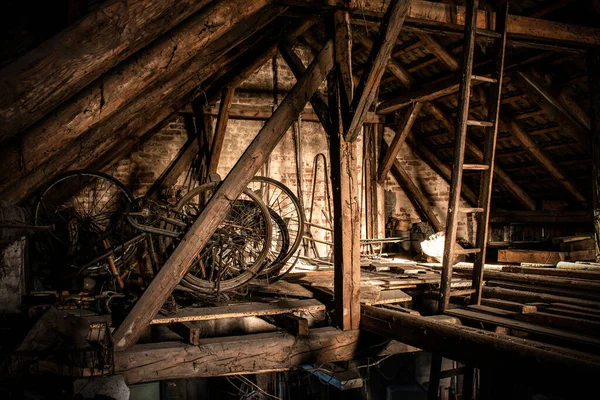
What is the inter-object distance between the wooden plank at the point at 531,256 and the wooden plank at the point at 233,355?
337 cm

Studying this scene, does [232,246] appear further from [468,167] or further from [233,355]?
[468,167]

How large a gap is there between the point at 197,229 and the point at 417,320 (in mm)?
1758

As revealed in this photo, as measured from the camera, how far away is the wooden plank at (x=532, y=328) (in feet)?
9.11

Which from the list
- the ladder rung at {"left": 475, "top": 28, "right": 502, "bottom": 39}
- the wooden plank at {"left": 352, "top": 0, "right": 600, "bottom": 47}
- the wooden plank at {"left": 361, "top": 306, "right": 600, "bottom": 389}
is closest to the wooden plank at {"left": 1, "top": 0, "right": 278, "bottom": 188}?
the wooden plank at {"left": 352, "top": 0, "right": 600, "bottom": 47}

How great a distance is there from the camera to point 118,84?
2834 mm

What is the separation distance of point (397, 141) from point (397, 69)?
3.86 feet

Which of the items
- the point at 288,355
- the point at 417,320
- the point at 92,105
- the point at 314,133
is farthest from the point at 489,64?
the point at 92,105

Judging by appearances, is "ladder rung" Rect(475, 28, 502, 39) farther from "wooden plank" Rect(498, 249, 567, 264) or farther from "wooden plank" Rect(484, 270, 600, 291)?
"wooden plank" Rect(498, 249, 567, 264)

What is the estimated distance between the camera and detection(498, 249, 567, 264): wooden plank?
564 cm

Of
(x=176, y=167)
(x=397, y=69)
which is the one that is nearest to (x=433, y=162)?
(x=397, y=69)

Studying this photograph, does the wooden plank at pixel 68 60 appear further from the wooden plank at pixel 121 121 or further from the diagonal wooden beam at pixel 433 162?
the diagonal wooden beam at pixel 433 162

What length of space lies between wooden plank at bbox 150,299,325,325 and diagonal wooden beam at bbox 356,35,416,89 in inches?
171

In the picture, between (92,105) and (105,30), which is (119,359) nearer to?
(92,105)

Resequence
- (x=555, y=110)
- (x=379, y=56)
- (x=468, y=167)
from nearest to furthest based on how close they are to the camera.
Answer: (x=379, y=56) < (x=468, y=167) < (x=555, y=110)
